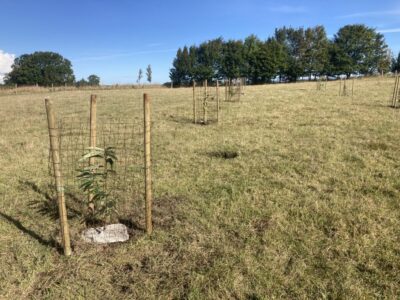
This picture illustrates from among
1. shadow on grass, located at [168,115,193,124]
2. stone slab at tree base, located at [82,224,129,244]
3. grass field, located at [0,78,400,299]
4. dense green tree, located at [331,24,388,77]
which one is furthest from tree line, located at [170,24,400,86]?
stone slab at tree base, located at [82,224,129,244]

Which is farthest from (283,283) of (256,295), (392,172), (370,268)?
(392,172)

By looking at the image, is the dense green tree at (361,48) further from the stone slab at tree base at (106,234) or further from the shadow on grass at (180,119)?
the stone slab at tree base at (106,234)

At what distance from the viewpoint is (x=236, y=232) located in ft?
11.7

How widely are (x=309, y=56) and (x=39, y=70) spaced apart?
201 ft

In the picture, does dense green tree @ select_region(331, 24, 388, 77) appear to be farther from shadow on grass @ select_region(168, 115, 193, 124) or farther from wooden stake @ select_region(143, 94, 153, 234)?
wooden stake @ select_region(143, 94, 153, 234)

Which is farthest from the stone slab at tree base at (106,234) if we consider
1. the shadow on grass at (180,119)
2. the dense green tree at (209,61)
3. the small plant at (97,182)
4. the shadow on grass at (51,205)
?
the dense green tree at (209,61)

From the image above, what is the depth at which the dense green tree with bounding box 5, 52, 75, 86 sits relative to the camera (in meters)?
73.1

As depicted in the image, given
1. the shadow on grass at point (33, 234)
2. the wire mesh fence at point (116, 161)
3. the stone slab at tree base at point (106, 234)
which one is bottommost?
the shadow on grass at point (33, 234)

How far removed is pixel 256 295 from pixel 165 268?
35.4 inches

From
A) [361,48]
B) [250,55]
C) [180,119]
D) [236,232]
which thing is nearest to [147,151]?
[236,232]

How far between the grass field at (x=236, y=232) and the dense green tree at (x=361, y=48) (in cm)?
5655

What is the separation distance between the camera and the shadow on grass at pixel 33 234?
133 inches

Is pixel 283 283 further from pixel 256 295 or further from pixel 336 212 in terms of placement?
pixel 336 212

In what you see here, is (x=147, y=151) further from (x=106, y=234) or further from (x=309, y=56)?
(x=309, y=56)
